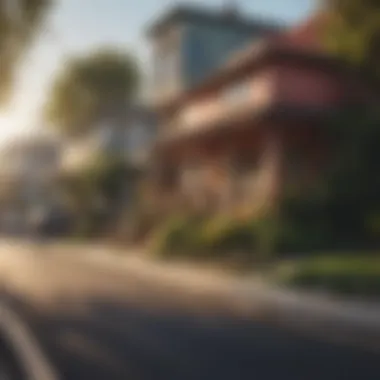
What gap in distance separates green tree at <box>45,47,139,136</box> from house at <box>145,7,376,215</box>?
13cm

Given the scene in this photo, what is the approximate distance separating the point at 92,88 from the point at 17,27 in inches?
6.9

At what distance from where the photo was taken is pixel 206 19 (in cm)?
147

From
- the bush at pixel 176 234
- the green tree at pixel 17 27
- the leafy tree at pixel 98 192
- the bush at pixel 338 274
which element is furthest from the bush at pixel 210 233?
the green tree at pixel 17 27

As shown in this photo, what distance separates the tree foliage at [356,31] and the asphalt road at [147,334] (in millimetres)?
836

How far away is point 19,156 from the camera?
1409 mm

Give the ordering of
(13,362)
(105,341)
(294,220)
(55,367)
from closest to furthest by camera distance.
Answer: (13,362), (55,367), (294,220), (105,341)

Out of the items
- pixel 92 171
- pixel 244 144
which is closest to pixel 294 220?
pixel 244 144

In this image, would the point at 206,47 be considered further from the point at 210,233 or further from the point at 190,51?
the point at 210,233

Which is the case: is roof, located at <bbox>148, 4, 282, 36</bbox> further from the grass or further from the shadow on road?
the grass

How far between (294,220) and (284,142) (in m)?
0.23

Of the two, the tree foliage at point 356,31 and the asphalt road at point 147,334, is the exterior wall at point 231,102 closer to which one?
the tree foliage at point 356,31

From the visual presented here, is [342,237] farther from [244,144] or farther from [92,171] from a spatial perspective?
[92,171]

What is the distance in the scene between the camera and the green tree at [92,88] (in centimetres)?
141

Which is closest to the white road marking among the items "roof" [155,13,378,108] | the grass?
"roof" [155,13,378,108]
